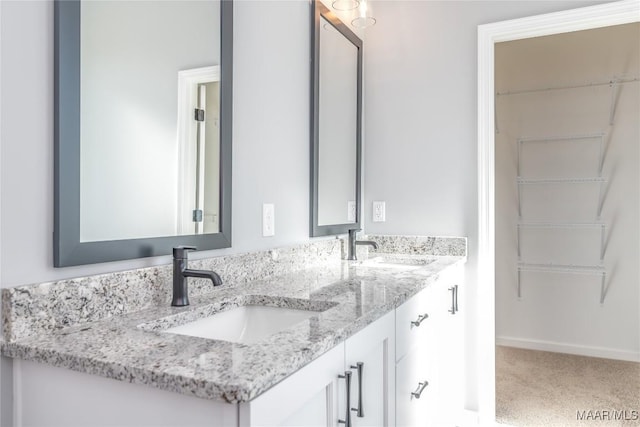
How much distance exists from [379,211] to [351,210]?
21 centimetres

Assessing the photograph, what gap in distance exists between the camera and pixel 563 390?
2.77 meters

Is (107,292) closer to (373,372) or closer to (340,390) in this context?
(340,390)

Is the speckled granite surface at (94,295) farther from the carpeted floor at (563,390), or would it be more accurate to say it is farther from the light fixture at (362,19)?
the carpeted floor at (563,390)

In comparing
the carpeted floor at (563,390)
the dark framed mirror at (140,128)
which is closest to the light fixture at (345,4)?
the dark framed mirror at (140,128)

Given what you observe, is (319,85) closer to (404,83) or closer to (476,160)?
(404,83)

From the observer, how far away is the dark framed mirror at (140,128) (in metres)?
0.99

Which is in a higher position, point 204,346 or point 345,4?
point 345,4

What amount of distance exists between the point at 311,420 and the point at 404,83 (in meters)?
2.08

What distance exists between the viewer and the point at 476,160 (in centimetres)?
238

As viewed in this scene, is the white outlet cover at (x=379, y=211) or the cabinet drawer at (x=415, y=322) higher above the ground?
the white outlet cover at (x=379, y=211)

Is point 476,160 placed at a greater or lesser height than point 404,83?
lesser

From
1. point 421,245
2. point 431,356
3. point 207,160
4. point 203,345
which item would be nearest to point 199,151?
point 207,160

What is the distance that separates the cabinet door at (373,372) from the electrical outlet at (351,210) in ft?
3.92

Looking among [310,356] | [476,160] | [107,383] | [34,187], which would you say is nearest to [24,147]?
[34,187]
